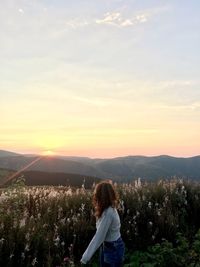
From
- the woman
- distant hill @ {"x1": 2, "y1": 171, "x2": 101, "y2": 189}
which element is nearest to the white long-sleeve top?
the woman

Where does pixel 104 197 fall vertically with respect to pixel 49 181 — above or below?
below

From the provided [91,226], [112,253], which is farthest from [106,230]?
[91,226]

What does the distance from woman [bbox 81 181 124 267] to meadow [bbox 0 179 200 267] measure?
144 cm

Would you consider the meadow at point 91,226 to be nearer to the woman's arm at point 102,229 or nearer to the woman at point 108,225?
the woman at point 108,225

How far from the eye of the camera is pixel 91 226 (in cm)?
1178

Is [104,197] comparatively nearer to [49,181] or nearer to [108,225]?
[108,225]

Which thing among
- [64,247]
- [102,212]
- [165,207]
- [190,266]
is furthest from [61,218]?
[102,212]

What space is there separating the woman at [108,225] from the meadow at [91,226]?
56.8 inches

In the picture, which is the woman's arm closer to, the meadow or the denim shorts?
the denim shorts

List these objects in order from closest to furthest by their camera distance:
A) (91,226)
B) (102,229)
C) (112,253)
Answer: (102,229) < (112,253) < (91,226)

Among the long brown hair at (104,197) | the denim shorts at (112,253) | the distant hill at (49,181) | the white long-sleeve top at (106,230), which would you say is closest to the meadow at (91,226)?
the denim shorts at (112,253)

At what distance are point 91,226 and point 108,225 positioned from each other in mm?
4432

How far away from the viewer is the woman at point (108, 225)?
741 centimetres

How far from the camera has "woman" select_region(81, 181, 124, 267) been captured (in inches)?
292
